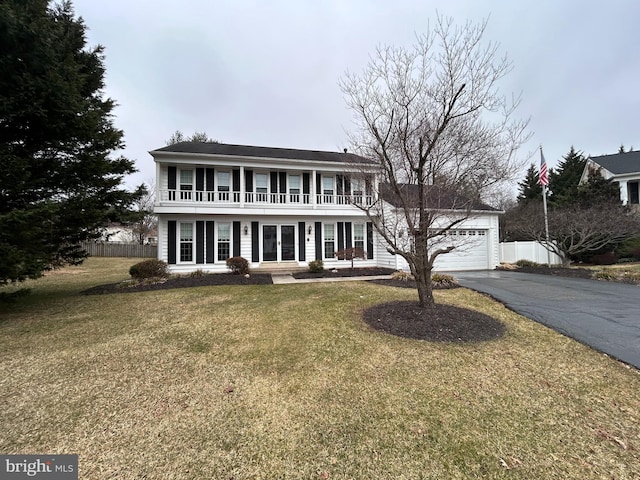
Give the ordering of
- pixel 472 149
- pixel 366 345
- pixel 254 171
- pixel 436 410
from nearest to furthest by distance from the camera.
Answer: pixel 436 410 < pixel 366 345 < pixel 472 149 < pixel 254 171

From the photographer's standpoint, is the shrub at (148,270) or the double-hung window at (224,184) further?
the double-hung window at (224,184)

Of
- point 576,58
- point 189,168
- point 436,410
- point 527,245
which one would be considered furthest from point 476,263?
point 189,168

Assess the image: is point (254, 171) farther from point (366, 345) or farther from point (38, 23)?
point (366, 345)

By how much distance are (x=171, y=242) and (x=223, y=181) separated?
4.01m

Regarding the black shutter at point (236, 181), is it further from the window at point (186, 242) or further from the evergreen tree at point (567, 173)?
the evergreen tree at point (567, 173)

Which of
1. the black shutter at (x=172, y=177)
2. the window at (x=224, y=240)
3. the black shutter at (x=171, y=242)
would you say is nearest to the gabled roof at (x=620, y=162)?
the window at (x=224, y=240)

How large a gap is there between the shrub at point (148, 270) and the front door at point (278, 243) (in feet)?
15.7

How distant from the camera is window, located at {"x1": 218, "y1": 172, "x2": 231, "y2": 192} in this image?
14.4 meters

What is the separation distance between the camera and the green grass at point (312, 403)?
7.72ft

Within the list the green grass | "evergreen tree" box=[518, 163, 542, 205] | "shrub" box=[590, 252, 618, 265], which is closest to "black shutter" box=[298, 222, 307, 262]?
the green grass

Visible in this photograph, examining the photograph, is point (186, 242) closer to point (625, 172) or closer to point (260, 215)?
point (260, 215)

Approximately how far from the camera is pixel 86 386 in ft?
11.8

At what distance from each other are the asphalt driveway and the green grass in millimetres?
587

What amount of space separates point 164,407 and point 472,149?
21.7 feet
